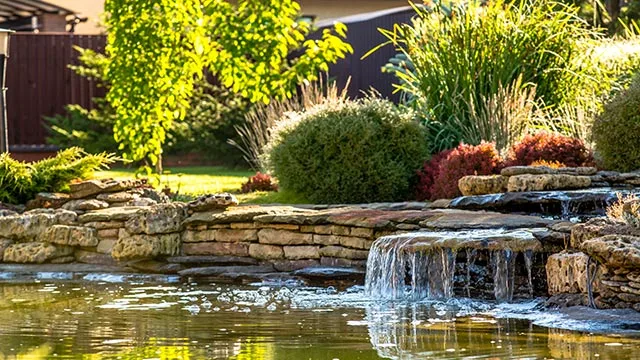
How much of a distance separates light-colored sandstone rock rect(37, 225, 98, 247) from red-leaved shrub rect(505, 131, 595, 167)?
405 cm

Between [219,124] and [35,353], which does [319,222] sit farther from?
[219,124]

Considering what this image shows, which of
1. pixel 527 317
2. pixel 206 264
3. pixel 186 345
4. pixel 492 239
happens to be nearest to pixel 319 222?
pixel 206 264

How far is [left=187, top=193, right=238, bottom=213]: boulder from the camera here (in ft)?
38.1

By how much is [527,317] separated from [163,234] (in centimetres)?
421

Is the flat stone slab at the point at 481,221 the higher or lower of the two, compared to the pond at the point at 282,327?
higher

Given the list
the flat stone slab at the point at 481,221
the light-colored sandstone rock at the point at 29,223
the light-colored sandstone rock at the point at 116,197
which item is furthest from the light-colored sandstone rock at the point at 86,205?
the flat stone slab at the point at 481,221

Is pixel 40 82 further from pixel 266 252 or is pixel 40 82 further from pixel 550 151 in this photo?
pixel 550 151

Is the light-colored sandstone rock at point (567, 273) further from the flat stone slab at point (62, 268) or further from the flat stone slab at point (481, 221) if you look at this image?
the flat stone slab at point (62, 268)

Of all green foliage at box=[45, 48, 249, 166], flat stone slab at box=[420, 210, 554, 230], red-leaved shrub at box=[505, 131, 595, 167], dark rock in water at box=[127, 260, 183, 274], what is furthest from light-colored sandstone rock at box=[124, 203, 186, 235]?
green foliage at box=[45, 48, 249, 166]

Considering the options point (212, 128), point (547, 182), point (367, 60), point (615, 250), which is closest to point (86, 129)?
point (212, 128)

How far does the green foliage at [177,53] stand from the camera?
47.3ft

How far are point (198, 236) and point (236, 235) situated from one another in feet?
1.28

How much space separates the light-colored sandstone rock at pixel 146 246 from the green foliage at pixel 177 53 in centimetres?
310

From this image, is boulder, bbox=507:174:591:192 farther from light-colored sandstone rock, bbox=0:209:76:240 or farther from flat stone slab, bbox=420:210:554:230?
light-colored sandstone rock, bbox=0:209:76:240
